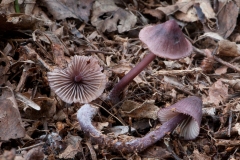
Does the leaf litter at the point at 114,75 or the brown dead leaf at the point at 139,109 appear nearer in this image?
the leaf litter at the point at 114,75

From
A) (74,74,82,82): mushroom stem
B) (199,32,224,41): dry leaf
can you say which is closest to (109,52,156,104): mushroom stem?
(74,74,82,82): mushroom stem

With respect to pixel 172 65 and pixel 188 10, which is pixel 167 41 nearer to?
pixel 172 65

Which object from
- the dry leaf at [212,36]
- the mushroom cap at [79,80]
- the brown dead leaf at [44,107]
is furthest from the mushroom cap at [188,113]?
the dry leaf at [212,36]

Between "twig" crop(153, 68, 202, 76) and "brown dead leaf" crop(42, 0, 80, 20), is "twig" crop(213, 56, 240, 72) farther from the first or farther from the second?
"brown dead leaf" crop(42, 0, 80, 20)

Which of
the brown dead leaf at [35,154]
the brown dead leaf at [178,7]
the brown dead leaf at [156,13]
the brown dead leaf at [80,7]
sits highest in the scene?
the brown dead leaf at [80,7]

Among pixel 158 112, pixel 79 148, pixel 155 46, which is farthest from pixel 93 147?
pixel 155 46

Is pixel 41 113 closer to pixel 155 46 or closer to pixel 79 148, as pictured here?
pixel 79 148

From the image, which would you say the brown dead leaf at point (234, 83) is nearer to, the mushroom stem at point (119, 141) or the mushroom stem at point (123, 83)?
the mushroom stem at point (119, 141)
